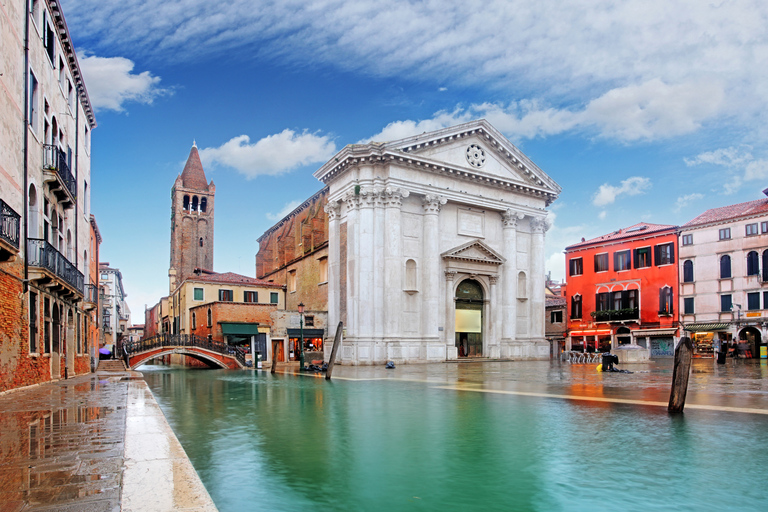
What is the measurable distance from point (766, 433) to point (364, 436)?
534cm

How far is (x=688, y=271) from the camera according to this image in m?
42.2

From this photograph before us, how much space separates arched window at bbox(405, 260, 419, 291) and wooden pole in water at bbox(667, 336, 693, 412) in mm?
22679

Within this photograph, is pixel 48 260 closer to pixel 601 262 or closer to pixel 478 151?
pixel 478 151

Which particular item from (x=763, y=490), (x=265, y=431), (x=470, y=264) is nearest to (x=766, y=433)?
(x=763, y=490)

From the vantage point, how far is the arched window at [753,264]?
38.8 meters

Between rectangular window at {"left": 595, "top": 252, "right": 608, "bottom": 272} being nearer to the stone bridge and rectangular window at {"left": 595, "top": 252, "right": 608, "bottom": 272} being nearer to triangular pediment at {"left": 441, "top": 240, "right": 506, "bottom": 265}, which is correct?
triangular pediment at {"left": 441, "top": 240, "right": 506, "bottom": 265}

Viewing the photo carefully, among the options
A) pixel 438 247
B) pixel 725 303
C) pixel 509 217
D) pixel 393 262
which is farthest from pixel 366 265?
pixel 725 303

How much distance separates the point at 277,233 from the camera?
5694cm

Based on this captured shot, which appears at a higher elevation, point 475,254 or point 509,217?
point 509,217

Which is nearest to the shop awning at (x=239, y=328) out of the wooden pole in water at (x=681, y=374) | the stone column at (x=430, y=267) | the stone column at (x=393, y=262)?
the stone column at (x=393, y=262)

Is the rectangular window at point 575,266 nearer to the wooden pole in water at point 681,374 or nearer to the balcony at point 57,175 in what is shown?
the balcony at point 57,175

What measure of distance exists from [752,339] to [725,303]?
109 inches

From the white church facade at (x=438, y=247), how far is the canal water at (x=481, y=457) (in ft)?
64.7

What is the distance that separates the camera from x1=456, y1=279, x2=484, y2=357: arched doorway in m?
35.2
